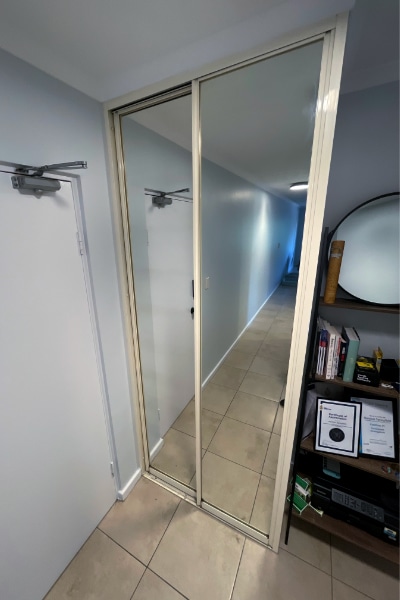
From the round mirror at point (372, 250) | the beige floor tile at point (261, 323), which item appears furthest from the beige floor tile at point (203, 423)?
the beige floor tile at point (261, 323)

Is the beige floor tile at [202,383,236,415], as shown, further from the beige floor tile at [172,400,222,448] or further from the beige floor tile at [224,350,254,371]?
the beige floor tile at [224,350,254,371]

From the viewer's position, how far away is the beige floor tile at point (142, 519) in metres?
1.34

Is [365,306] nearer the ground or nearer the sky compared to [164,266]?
nearer the ground

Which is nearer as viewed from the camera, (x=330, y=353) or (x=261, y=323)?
(x=330, y=353)

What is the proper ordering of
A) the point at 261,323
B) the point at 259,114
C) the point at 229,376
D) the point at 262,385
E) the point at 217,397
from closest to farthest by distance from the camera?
the point at 259,114 < the point at 217,397 < the point at 262,385 < the point at 229,376 < the point at 261,323

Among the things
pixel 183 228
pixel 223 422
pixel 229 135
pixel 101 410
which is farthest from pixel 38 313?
pixel 223 422

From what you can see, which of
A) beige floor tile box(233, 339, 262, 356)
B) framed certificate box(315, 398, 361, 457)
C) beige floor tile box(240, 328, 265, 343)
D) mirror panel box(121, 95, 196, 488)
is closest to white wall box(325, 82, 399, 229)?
mirror panel box(121, 95, 196, 488)

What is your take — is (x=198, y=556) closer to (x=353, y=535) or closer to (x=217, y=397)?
(x=353, y=535)

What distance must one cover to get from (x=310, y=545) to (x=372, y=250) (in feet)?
5.49

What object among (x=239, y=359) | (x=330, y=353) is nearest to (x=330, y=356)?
(x=330, y=353)

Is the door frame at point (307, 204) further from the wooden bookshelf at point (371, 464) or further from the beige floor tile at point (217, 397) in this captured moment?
the beige floor tile at point (217, 397)

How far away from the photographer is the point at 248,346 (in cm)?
335

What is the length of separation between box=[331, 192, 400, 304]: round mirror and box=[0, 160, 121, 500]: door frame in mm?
1249

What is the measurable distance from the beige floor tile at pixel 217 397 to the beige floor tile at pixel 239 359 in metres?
0.43
